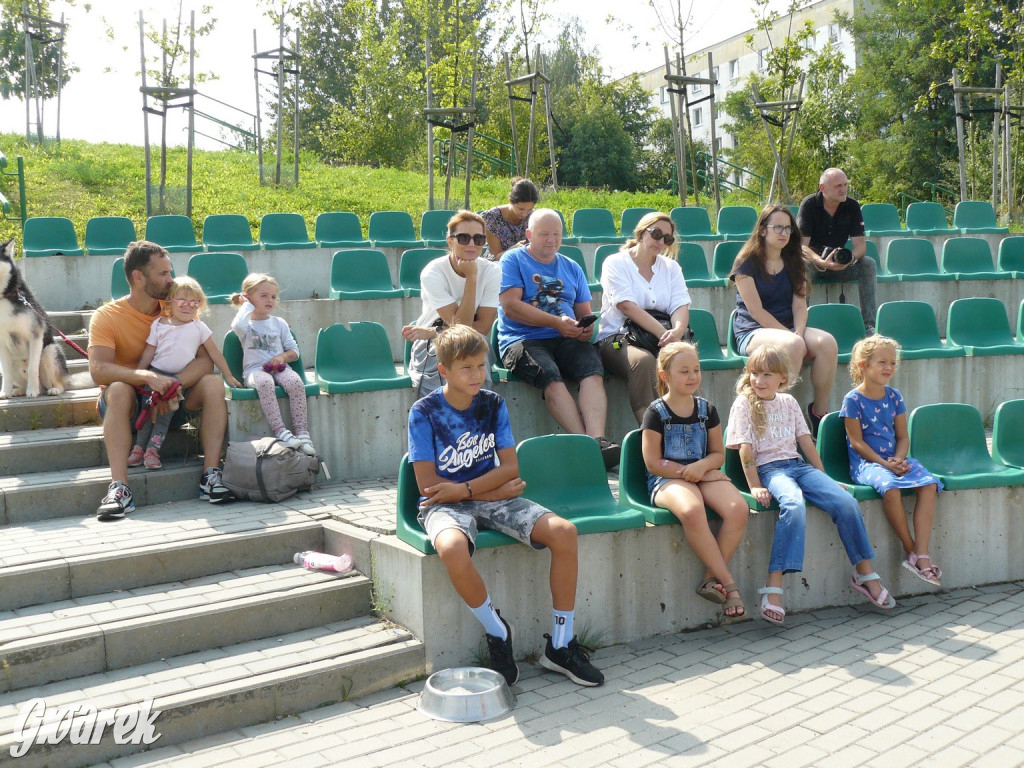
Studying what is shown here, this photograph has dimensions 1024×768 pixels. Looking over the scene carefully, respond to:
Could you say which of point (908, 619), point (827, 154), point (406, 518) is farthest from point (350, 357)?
point (827, 154)

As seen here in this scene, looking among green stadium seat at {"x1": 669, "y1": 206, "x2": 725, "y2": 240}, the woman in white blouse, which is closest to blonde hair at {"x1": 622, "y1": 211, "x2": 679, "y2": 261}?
the woman in white blouse

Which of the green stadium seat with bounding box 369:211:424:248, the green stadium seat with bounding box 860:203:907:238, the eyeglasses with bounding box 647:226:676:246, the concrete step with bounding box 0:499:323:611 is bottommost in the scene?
the concrete step with bounding box 0:499:323:611

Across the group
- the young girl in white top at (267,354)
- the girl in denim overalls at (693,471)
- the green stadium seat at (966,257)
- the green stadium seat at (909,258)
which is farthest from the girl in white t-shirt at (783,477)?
the green stadium seat at (966,257)

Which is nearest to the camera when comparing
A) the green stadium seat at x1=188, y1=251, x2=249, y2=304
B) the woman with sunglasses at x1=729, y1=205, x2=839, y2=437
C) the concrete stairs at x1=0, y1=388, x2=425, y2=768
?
the concrete stairs at x1=0, y1=388, x2=425, y2=768

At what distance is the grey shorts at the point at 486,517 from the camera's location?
157 inches

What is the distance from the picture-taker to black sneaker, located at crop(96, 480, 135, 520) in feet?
16.0

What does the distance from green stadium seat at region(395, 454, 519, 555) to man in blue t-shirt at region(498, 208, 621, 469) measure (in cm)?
173

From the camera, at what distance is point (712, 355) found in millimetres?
6980

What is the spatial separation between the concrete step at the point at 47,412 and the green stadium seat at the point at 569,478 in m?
2.99

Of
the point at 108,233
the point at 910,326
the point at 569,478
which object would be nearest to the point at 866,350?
the point at 569,478

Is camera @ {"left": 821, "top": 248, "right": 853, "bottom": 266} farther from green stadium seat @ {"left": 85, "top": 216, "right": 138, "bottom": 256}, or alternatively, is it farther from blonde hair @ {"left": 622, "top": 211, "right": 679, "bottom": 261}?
green stadium seat @ {"left": 85, "top": 216, "right": 138, "bottom": 256}

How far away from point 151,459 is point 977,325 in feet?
21.0

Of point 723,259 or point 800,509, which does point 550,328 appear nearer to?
point 800,509

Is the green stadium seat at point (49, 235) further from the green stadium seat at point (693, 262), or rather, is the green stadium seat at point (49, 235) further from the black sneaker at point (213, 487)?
the green stadium seat at point (693, 262)
